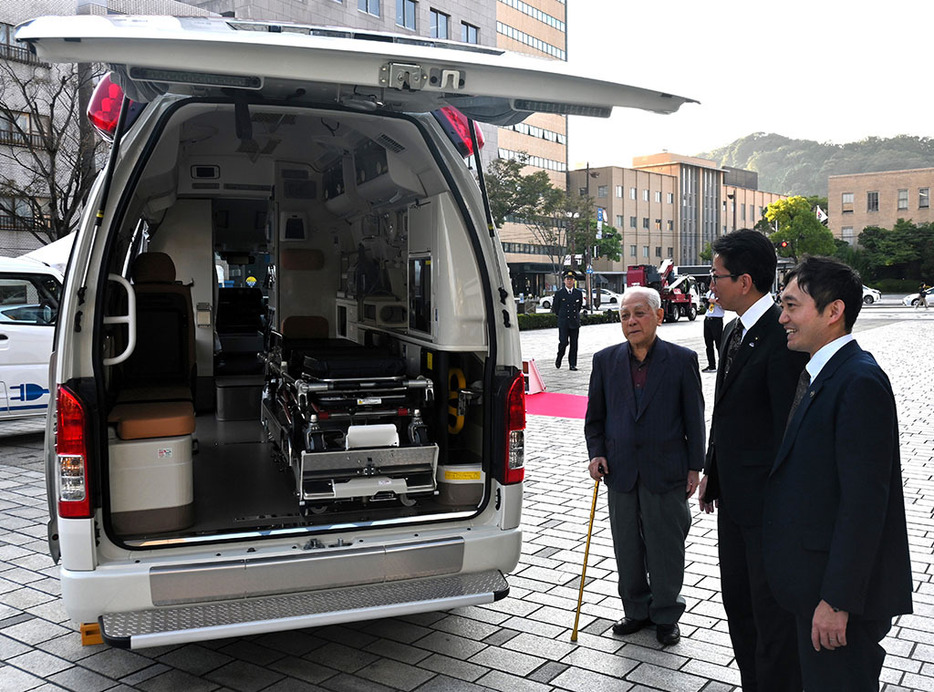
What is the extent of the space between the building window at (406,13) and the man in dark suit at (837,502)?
4562cm

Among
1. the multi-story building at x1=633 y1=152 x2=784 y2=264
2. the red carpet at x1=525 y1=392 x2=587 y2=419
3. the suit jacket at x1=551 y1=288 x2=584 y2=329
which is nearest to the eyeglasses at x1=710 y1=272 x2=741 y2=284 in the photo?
the red carpet at x1=525 y1=392 x2=587 y2=419

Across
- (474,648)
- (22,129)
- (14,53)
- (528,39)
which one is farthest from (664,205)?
(474,648)

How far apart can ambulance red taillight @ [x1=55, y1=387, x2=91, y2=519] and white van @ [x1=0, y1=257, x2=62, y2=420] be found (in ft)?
20.3

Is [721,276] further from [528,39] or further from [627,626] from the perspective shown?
[528,39]

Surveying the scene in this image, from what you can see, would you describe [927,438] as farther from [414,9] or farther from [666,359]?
[414,9]

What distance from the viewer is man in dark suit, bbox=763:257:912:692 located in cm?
247

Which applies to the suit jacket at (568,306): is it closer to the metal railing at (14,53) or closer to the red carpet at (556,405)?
the red carpet at (556,405)

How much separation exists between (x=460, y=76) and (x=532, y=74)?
301 millimetres

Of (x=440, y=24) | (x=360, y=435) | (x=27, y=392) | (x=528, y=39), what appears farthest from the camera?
(x=528, y=39)

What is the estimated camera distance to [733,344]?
142 inches

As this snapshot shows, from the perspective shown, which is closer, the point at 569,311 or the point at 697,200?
the point at 569,311

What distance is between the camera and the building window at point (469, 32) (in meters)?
50.2

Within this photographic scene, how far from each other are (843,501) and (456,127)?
8.70 feet

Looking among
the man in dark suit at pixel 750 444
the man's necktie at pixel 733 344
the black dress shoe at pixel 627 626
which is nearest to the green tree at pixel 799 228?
the black dress shoe at pixel 627 626
